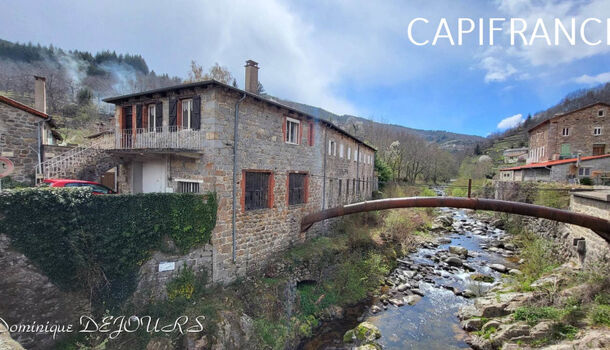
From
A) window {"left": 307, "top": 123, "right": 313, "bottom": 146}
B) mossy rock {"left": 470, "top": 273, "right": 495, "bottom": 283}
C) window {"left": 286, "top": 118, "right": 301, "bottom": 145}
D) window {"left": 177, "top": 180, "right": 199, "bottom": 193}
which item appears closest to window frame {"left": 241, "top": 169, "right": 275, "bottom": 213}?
window {"left": 177, "top": 180, "right": 199, "bottom": 193}

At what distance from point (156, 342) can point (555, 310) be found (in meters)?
12.8

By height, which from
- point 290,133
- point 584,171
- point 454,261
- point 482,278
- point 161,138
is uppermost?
point 290,133

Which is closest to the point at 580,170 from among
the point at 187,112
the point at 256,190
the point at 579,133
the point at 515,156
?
the point at 579,133

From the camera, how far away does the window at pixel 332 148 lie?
660 inches

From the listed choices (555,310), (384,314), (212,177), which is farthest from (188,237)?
(555,310)

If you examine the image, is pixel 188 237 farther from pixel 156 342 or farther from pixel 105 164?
pixel 105 164

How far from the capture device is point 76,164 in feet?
38.3

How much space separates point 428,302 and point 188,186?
40.2 ft

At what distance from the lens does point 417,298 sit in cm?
1276

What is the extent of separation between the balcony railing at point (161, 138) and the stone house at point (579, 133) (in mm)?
35184

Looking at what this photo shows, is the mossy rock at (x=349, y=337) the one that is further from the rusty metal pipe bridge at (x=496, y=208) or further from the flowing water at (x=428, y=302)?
the rusty metal pipe bridge at (x=496, y=208)

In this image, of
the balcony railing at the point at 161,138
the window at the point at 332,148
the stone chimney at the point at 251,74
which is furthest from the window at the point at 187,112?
the window at the point at 332,148

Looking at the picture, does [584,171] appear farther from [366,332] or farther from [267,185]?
[267,185]

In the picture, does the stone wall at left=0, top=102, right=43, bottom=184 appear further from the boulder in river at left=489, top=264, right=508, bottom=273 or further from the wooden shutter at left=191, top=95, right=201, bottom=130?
the boulder in river at left=489, top=264, right=508, bottom=273
